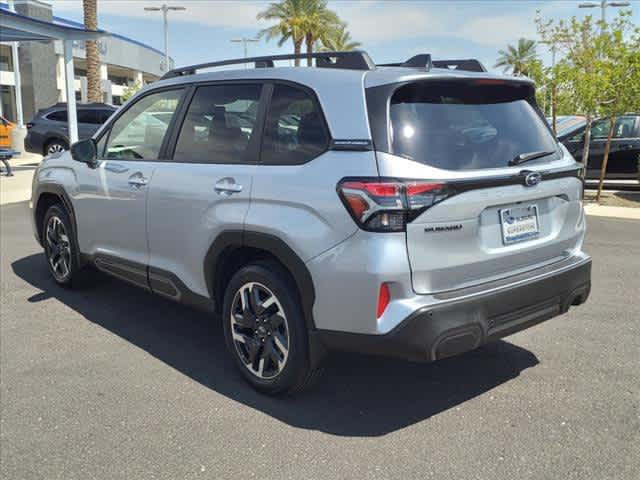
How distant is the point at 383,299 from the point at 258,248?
874mm

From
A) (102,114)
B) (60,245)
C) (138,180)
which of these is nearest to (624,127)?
(60,245)

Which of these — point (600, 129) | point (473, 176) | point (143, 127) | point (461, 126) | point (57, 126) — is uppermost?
point (461, 126)

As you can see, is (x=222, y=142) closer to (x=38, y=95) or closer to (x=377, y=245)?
(x=377, y=245)

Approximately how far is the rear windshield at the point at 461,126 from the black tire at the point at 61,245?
3340 millimetres

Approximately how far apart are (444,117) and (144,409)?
2.25 metres

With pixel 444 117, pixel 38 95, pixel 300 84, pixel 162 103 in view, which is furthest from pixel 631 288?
pixel 38 95

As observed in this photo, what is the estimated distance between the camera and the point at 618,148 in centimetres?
1315

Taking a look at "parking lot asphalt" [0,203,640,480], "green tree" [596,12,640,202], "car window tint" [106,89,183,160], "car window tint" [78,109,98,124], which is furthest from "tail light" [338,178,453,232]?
"car window tint" [78,109,98,124]

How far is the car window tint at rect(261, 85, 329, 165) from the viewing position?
3.33 meters

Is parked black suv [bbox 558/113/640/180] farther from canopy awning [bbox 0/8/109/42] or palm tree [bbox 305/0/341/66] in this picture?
palm tree [bbox 305/0/341/66]

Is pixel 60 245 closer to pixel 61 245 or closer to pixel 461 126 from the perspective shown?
pixel 61 245

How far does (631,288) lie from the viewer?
5879 millimetres

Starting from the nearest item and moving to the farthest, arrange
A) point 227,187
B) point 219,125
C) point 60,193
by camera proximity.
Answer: point 227,187 < point 219,125 < point 60,193

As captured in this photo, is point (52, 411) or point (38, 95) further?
point (38, 95)
